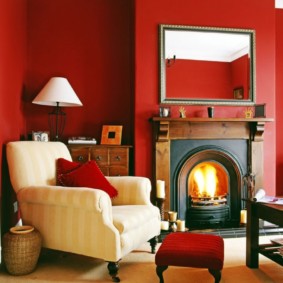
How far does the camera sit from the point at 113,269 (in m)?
2.34

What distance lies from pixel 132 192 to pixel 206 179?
1.36 metres

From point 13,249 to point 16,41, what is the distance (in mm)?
2025

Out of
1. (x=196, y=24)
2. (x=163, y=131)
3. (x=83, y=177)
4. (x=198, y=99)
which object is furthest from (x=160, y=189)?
(x=196, y=24)

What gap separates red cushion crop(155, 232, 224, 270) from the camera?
2043mm

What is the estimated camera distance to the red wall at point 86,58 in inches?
157

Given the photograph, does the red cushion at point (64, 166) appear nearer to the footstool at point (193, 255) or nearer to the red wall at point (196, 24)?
the red wall at point (196, 24)

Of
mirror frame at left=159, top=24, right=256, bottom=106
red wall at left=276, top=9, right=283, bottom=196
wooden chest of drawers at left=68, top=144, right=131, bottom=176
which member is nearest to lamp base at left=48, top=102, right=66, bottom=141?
wooden chest of drawers at left=68, top=144, right=131, bottom=176

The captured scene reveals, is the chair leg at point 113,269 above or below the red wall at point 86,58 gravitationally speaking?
below

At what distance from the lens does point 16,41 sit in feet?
11.3

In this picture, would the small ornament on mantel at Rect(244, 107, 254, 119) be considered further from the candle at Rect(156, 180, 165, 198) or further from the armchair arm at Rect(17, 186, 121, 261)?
the armchair arm at Rect(17, 186, 121, 261)

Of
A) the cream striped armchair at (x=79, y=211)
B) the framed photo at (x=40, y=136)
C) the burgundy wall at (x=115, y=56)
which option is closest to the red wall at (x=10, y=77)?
the burgundy wall at (x=115, y=56)

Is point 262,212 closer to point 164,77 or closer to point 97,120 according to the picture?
point 164,77

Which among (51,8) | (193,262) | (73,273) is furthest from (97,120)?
(193,262)

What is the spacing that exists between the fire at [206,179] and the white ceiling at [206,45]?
123 centimetres
